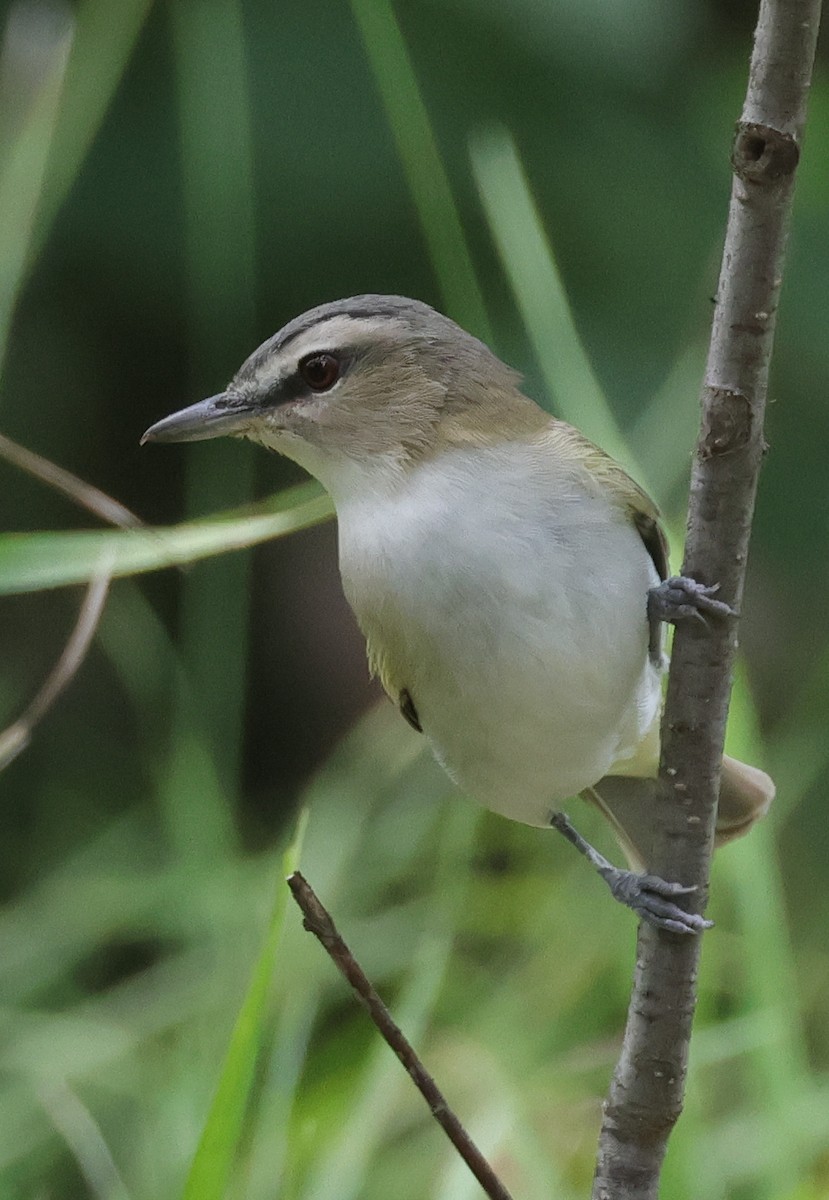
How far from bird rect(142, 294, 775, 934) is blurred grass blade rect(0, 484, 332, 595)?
102 mm

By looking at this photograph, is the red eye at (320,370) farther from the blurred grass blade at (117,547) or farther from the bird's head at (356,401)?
the blurred grass blade at (117,547)

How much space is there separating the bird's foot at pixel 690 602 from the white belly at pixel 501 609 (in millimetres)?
188

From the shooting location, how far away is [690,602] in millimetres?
1157

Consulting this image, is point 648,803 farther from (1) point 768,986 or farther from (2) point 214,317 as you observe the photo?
(2) point 214,317

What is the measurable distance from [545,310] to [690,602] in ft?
2.72

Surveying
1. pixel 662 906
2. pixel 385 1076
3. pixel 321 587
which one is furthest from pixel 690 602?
pixel 321 587

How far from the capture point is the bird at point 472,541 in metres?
1.39

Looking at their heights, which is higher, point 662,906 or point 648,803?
point 662,906

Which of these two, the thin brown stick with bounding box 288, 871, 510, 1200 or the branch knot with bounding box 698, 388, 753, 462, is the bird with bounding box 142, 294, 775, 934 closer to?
the branch knot with bounding box 698, 388, 753, 462

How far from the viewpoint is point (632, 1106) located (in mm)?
1189

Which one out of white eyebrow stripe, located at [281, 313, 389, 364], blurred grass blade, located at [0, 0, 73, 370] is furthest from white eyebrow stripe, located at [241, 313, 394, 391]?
blurred grass blade, located at [0, 0, 73, 370]

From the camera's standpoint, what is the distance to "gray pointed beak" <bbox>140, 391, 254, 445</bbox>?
1.46 metres

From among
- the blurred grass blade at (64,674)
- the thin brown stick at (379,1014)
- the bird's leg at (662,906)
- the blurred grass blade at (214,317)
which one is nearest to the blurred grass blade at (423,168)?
the blurred grass blade at (214,317)

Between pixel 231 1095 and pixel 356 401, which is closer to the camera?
pixel 231 1095
